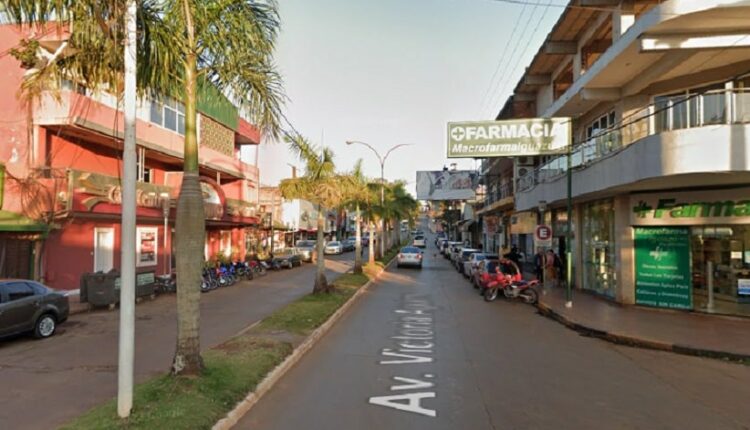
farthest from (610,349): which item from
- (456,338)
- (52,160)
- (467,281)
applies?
(52,160)

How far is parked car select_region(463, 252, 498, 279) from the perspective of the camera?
2483cm

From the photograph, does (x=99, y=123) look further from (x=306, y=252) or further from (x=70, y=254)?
(x=306, y=252)

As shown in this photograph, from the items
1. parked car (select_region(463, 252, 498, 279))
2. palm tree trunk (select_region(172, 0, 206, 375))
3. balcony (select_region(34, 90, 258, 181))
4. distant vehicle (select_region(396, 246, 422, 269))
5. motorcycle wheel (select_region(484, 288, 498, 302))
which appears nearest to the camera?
palm tree trunk (select_region(172, 0, 206, 375))

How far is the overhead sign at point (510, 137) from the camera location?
17578 mm

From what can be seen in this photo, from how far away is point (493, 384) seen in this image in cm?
777

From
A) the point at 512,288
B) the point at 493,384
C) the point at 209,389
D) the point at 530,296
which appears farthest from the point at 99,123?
the point at 493,384

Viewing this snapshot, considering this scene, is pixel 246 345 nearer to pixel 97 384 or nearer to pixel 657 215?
pixel 97 384

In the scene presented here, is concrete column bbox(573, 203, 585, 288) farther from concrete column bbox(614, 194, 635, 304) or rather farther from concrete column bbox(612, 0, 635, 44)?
concrete column bbox(612, 0, 635, 44)

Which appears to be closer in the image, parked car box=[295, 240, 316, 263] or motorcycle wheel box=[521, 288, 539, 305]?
motorcycle wheel box=[521, 288, 539, 305]

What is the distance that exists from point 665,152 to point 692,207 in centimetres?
329

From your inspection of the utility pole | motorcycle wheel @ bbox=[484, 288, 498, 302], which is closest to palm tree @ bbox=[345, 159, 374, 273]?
motorcycle wheel @ bbox=[484, 288, 498, 302]

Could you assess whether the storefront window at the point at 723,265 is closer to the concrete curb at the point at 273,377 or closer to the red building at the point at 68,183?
the concrete curb at the point at 273,377

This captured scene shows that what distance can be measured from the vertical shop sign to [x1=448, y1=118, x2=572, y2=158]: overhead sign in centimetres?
407

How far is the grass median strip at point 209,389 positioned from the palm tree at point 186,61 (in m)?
0.46
